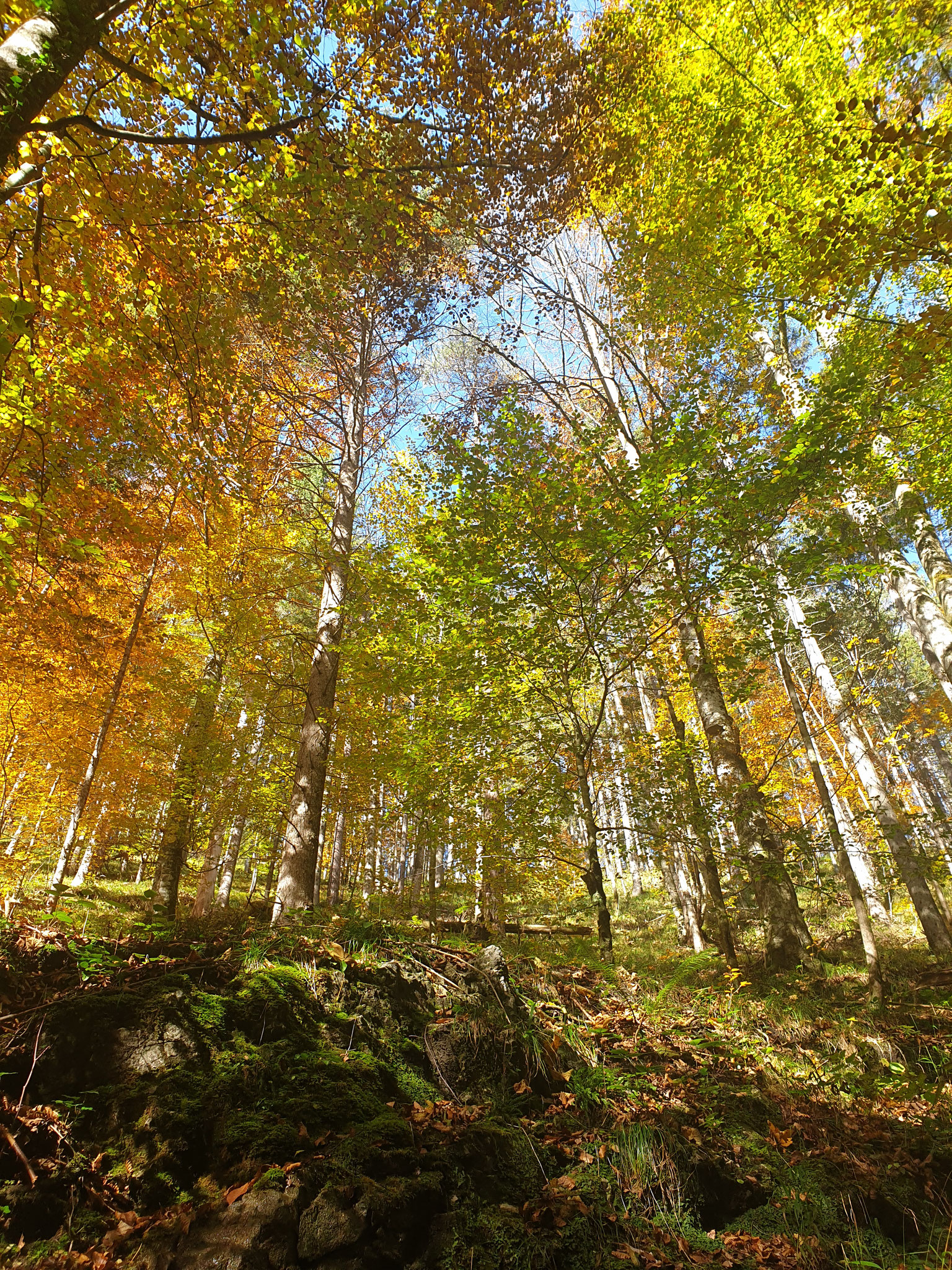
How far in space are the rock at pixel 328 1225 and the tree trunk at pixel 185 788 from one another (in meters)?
7.14

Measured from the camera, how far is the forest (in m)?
2.61

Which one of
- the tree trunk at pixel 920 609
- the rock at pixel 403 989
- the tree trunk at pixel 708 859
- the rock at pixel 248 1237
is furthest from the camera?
the tree trunk at pixel 920 609

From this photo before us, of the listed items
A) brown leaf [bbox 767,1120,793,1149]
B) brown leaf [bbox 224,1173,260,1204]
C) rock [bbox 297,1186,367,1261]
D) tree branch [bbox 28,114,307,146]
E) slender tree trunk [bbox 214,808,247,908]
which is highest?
A: tree branch [bbox 28,114,307,146]

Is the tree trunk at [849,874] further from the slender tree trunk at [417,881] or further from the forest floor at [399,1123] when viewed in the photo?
the slender tree trunk at [417,881]

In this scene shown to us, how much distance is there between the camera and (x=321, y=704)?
24.8ft

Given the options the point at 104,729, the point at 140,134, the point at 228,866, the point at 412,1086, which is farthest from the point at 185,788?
the point at 140,134

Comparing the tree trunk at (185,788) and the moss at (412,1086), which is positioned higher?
the tree trunk at (185,788)

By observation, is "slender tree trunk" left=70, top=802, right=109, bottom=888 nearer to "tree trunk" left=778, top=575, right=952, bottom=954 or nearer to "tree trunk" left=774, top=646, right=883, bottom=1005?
"tree trunk" left=774, top=646, right=883, bottom=1005

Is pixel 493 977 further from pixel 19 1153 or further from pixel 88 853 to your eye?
pixel 88 853

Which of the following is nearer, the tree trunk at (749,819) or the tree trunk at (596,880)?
the tree trunk at (596,880)

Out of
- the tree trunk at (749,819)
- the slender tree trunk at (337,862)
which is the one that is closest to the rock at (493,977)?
the tree trunk at (749,819)

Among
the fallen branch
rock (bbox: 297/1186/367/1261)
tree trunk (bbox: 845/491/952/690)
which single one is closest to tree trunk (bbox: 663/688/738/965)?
tree trunk (bbox: 845/491/952/690)

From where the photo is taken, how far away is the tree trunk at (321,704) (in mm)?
6641

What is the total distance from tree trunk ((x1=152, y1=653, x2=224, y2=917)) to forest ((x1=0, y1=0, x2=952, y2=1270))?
0.15 m
